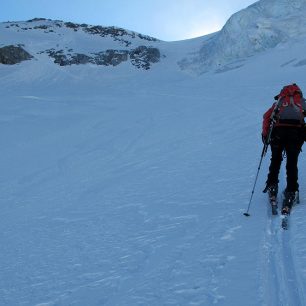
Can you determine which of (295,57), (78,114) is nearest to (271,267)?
(78,114)

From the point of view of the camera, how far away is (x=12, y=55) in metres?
50.0

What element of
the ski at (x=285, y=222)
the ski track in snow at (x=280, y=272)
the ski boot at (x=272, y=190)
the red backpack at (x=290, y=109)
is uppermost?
the red backpack at (x=290, y=109)

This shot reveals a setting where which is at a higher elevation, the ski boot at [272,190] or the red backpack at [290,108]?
the red backpack at [290,108]

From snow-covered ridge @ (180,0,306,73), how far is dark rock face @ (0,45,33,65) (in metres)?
20.0

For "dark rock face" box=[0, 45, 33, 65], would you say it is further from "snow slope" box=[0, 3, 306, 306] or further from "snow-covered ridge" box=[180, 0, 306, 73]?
"snow slope" box=[0, 3, 306, 306]

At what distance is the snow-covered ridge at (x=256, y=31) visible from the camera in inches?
1572

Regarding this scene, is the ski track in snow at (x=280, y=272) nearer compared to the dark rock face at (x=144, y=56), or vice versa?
the ski track in snow at (x=280, y=272)

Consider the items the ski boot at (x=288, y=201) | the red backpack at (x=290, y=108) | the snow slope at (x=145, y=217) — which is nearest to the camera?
the snow slope at (x=145, y=217)

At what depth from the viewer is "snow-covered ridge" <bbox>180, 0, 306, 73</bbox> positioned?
39.9m

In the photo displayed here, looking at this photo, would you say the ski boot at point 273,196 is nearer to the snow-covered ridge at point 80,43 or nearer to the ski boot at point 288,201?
the ski boot at point 288,201

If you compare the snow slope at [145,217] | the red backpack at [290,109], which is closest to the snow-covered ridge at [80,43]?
the snow slope at [145,217]

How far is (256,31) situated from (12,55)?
27407 mm

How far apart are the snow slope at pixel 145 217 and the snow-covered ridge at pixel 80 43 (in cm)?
3314

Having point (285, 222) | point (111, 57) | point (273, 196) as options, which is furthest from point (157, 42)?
point (285, 222)
